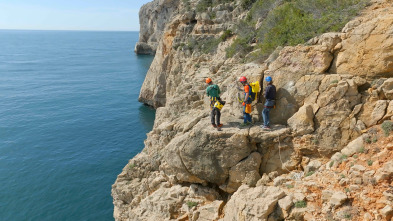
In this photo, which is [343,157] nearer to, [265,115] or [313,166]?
[313,166]

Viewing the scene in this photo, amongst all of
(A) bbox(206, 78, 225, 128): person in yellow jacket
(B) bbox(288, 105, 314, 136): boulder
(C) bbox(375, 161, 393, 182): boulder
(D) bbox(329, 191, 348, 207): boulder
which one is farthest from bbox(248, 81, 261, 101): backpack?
(C) bbox(375, 161, 393, 182): boulder

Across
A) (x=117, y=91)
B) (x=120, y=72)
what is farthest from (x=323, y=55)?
(x=120, y=72)

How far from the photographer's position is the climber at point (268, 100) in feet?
37.6

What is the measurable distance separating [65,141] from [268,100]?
93.0 feet

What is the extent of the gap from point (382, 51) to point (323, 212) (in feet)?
21.3

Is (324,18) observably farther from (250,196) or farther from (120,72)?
(120,72)

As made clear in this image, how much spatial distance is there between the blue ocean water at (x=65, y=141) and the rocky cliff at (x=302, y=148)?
10.6 meters

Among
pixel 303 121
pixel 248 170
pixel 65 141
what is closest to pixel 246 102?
pixel 303 121

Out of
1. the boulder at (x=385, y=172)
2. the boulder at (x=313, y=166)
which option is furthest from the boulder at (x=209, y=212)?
the boulder at (x=385, y=172)

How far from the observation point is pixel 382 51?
10633mm

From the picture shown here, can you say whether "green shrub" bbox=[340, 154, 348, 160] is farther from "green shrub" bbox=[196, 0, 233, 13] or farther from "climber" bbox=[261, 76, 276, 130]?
"green shrub" bbox=[196, 0, 233, 13]

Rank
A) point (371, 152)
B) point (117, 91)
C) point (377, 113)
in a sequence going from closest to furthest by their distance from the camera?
1. point (371, 152)
2. point (377, 113)
3. point (117, 91)

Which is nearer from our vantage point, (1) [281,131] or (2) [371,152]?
(2) [371,152]

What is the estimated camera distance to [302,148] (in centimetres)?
1123
